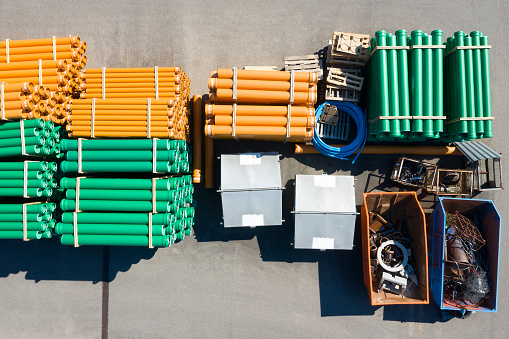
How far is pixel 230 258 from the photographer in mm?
9758

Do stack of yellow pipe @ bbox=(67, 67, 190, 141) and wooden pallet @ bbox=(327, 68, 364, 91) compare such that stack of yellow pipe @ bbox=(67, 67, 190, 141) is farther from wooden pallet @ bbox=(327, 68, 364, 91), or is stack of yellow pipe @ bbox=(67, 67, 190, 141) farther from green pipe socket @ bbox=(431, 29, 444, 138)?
green pipe socket @ bbox=(431, 29, 444, 138)

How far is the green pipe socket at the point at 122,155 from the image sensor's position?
25.2ft

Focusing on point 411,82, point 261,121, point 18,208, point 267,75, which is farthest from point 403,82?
point 18,208

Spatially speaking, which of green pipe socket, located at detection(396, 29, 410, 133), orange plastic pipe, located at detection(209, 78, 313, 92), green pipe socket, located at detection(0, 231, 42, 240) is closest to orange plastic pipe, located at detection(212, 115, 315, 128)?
orange plastic pipe, located at detection(209, 78, 313, 92)

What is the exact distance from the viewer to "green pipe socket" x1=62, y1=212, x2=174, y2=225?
7838 millimetres

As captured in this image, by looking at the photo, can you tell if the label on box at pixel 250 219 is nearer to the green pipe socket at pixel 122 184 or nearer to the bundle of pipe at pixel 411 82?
the green pipe socket at pixel 122 184

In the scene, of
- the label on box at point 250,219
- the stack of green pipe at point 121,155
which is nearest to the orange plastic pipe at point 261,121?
the stack of green pipe at point 121,155

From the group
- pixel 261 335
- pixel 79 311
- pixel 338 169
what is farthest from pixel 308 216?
pixel 79 311

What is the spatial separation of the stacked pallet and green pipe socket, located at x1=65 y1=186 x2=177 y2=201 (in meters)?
2.32

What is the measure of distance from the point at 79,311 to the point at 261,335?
6465 millimetres

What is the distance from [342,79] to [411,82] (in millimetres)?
1999

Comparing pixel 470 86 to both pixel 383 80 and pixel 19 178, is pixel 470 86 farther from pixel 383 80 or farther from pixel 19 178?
pixel 19 178

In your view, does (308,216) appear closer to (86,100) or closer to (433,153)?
(433,153)

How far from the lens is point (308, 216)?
8469 mm
